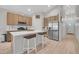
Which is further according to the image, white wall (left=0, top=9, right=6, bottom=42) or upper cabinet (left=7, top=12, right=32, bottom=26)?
upper cabinet (left=7, top=12, right=32, bottom=26)

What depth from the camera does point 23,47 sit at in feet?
7.98

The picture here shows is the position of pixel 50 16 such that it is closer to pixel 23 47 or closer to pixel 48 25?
pixel 48 25

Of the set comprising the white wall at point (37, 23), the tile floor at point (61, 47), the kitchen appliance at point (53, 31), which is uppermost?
the white wall at point (37, 23)

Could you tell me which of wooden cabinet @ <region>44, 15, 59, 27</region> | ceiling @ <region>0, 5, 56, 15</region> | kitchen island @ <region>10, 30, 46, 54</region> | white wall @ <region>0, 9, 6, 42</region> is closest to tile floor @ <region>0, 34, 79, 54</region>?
kitchen island @ <region>10, 30, 46, 54</region>

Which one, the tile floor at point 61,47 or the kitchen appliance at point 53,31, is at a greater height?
the kitchen appliance at point 53,31

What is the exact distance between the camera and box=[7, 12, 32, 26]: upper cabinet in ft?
7.93

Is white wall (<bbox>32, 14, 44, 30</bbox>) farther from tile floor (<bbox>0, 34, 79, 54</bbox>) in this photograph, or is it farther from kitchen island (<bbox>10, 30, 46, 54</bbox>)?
tile floor (<bbox>0, 34, 79, 54</bbox>)

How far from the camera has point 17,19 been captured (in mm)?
2494

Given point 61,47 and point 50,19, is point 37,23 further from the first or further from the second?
point 61,47

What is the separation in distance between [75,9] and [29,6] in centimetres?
97

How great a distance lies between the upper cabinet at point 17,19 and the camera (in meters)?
2.42

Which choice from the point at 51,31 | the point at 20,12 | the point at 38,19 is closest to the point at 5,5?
the point at 20,12

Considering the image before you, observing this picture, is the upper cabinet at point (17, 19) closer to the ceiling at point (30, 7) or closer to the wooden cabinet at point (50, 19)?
the ceiling at point (30, 7)

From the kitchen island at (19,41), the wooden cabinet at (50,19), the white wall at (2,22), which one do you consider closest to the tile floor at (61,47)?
the kitchen island at (19,41)
